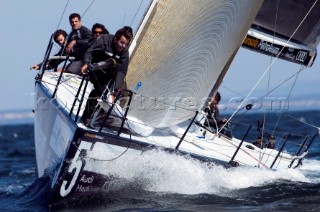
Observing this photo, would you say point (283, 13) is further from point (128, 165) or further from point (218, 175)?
point (128, 165)

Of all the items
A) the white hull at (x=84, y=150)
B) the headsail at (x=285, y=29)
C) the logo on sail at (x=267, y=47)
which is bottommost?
the white hull at (x=84, y=150)

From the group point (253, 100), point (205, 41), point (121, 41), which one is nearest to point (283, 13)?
point (253, 100)

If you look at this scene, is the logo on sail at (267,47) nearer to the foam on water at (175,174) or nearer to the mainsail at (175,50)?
the mainsail at (175,50)

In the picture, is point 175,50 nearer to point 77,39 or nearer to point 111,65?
point 111,65

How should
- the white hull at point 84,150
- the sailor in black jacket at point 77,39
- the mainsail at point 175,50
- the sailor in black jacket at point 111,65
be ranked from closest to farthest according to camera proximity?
the white hull at point 84,150 < the sailor in black jacket at point 111,65 < the mainsail at point 175,50 < the sailor in black jacket at point 77,39

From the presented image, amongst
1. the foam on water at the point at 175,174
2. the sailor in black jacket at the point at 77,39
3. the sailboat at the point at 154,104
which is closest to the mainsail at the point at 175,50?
the sailboat at the point at 154,104

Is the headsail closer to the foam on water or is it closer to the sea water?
the sea water

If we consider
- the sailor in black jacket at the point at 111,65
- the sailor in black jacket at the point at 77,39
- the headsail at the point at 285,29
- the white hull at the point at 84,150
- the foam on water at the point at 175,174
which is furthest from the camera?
the headsail at the point at 285,29

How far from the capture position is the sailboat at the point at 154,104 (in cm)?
969

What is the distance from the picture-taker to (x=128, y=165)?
9.92 m

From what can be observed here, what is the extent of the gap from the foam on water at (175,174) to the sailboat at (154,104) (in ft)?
0.21

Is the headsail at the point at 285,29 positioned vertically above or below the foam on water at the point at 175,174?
above

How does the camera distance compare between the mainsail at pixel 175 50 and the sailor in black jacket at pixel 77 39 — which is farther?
the sailor in black jacket at pixel 77 39

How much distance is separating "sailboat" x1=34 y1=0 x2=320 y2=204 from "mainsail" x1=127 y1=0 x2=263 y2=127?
13 mm
